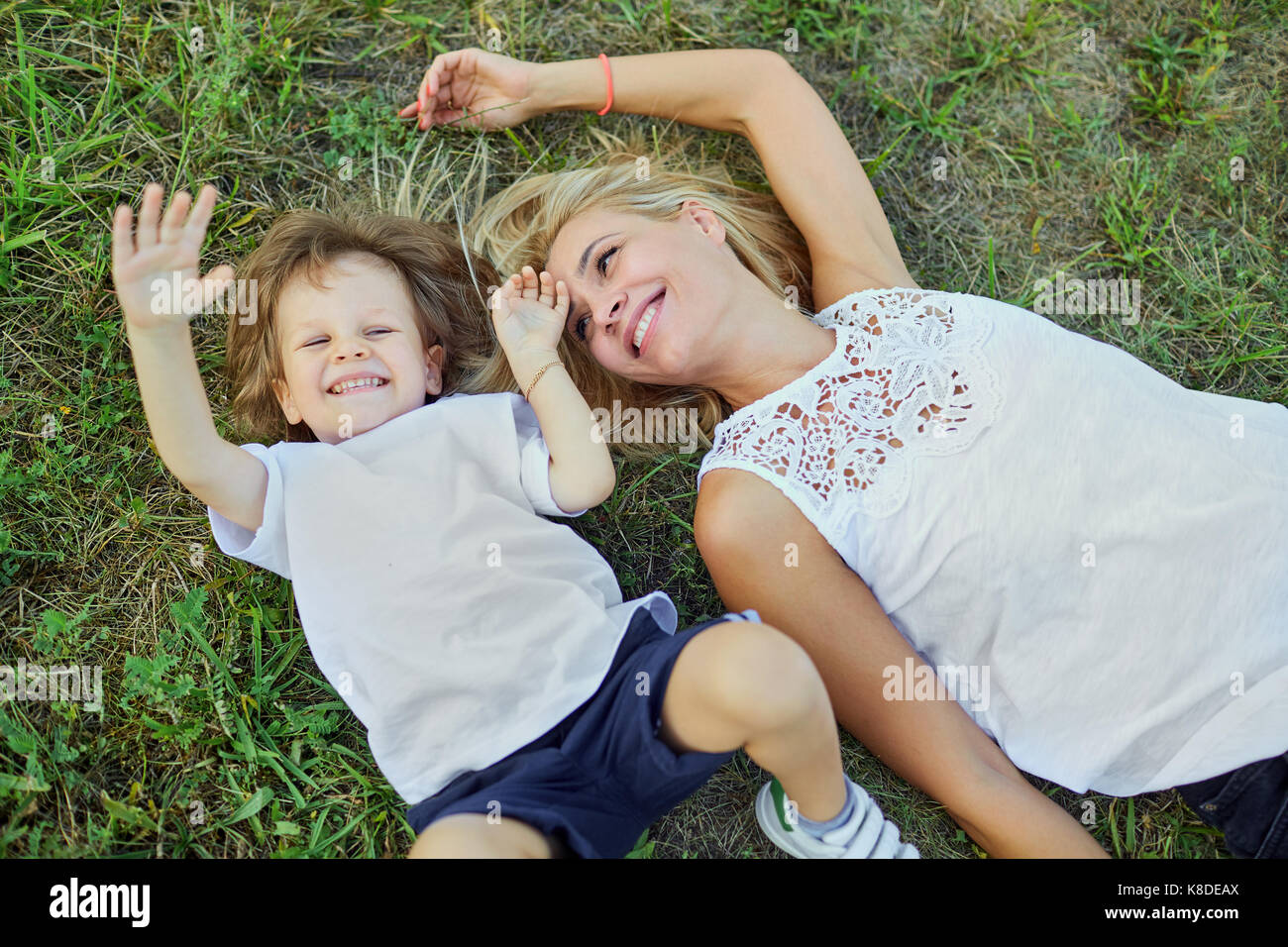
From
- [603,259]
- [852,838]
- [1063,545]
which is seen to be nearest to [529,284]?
[603,259]

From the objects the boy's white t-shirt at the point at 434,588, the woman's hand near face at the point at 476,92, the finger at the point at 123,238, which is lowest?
the boy's white t-shirt at the point at 434,588

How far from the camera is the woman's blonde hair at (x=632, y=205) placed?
3.07 metres

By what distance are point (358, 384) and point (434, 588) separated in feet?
2.13

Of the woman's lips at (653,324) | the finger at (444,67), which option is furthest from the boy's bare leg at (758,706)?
the finger at (444,67)

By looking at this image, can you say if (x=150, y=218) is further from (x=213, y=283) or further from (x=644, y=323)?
(x=644, y=323)

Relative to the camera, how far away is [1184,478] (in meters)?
2.58

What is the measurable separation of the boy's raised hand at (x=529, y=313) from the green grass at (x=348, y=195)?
25.7 inches

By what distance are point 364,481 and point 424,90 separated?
1550mm

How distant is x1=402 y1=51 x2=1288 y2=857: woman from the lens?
253 centimetres

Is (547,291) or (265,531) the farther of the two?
(547,291)

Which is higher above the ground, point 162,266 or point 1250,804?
point 162,266

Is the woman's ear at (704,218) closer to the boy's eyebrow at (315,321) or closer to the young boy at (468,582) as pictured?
the young boy at (468,582)

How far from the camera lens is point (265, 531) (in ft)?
8.25

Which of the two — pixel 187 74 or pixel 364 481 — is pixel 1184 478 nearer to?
pixel 364 481
